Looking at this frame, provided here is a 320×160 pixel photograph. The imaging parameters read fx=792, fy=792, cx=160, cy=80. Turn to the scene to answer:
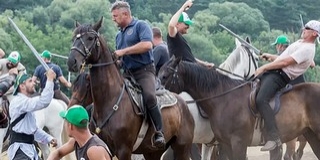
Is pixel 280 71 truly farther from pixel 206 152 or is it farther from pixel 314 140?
pixel 206 152

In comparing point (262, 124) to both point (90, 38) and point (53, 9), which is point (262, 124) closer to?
point (90, 38)

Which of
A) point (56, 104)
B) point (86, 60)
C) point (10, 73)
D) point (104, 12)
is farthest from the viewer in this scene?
point (104, 12)

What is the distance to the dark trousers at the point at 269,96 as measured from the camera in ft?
39.6

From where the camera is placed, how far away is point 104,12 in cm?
4862

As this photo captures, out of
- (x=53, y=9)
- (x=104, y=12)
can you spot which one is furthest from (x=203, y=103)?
(x=53, y=9)

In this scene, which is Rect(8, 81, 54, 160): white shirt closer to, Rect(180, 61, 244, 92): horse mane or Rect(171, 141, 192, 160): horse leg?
Rect(171, 141, 192, 160): horse leg

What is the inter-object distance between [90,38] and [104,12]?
1542 inches

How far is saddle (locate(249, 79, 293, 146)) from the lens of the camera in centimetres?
1225

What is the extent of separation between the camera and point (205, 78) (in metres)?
12.5

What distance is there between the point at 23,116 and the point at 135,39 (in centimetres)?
174

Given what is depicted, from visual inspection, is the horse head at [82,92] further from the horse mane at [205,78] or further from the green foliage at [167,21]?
the green foliage at [167,21]

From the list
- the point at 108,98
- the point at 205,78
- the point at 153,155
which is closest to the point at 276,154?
the point at 205,78

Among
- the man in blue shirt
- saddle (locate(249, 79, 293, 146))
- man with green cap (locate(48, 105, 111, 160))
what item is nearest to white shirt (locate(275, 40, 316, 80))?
saddle (locate(249, 79, 293, 146))

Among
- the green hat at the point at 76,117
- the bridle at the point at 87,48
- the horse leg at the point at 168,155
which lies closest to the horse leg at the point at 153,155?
the horse leg at the point at 168,155
